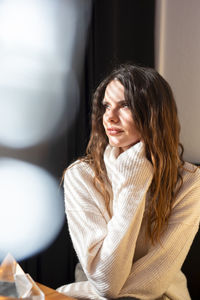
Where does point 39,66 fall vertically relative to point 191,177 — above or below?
above

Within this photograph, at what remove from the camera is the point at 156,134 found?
1.51 meters

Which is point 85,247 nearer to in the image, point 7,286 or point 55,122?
point 7,286

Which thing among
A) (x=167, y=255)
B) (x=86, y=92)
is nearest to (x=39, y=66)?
(x=86, y=92)

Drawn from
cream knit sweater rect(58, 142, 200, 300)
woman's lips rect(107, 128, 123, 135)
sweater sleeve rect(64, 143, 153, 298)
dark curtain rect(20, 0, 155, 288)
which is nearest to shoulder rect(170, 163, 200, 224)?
cream knit sweater rect(58, 142, 200, 300)

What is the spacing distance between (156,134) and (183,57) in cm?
91

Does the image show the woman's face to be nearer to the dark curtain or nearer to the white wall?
the dark curtain

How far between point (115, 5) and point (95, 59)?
0.28 meters

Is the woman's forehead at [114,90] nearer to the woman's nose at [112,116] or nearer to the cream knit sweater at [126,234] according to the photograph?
the woman's nose at [112,116]

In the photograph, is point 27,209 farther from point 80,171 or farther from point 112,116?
point 112,116

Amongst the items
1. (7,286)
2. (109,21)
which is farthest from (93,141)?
(7,286)

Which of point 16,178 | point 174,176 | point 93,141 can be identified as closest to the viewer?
point 174,176

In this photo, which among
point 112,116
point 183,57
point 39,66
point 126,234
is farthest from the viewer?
point 183,57

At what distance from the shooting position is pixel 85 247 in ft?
4.62

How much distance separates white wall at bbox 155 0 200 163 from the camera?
2223 mm
